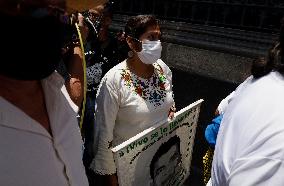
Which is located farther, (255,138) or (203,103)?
(203,103)

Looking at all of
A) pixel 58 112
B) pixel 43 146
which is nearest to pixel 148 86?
pixel 58 112

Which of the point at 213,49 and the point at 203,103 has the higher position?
the point at 213,49

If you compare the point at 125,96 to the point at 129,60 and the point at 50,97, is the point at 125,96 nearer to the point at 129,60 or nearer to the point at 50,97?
the point at 129,60

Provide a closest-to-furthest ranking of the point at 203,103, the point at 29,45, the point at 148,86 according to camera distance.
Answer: the point at 29,45 < the point at 148,86 < the point at 203,103

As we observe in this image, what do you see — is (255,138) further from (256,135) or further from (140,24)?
(140,24)

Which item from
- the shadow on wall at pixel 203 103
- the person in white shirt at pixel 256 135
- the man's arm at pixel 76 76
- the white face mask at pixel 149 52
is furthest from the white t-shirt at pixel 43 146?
the shadow on wall at pixel 203 103

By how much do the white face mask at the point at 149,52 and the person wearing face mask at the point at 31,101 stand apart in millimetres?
1417

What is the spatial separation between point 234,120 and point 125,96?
1.18m

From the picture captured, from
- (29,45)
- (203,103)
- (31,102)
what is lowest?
(203,103)

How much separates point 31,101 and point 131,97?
1.34m

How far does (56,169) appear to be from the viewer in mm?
1288

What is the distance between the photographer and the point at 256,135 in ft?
4.40

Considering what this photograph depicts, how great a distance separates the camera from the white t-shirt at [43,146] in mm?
1149

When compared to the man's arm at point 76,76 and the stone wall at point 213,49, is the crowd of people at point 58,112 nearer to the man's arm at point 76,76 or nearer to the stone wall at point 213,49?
the man's arm at point 76,76
